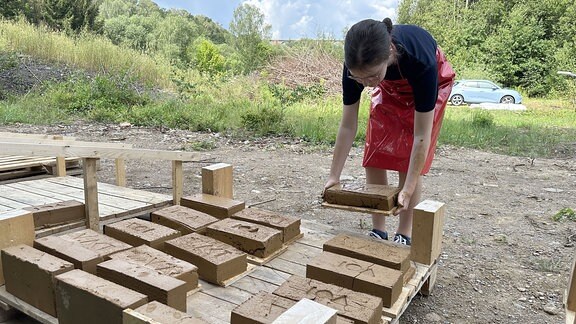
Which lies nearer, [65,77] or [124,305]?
[124,305]

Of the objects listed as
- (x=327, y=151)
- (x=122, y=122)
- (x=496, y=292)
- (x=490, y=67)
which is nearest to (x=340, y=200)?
(x=496, y=292)

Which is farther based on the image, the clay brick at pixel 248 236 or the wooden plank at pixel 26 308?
the clay brick at pixel 248 236

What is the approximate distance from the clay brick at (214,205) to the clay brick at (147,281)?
85 centimetres

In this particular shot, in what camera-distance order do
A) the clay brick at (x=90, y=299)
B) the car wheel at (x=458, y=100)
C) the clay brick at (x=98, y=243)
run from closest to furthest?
the clay brick at (x=90, y=299)
the clay brick at (x=98, y=243)
the car wheel at (x=458, y=100)

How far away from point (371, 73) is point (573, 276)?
1.09m

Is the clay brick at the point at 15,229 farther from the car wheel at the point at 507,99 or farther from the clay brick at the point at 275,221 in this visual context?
the car wheel at the point at 507,99

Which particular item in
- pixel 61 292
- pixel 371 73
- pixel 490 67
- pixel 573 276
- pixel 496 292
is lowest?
pixel 496 292

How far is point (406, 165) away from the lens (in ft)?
8.36

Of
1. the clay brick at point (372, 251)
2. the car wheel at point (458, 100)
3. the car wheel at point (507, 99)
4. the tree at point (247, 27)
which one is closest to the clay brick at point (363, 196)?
the clay brick at point (372, 251)

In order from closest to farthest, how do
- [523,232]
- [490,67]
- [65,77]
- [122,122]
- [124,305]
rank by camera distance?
[124,305] → [523,232] → [122,122] → [65,77] → [490,67]

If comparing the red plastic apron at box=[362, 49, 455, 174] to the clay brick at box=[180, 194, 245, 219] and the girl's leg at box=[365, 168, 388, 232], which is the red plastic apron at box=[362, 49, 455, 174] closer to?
the girl's leg at box=[365, 168, 388, 232]

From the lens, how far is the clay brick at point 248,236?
226 centimetres

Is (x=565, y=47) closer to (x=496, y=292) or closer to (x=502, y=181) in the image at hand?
(x=502, y=181)

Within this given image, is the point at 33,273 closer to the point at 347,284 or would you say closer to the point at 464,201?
the point at 347,284
